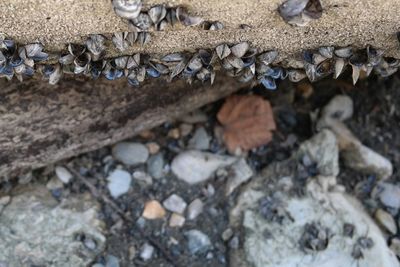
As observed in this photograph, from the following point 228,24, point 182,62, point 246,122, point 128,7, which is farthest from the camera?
point 246,122

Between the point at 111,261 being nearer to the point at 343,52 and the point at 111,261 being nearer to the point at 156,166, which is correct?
the point at 156,166

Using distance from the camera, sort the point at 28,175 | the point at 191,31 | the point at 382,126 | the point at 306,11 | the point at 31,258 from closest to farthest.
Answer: the point at 306,11 < the point at 191,31 < the point at 31,258 < the point at 28,175 < the point at 382,126

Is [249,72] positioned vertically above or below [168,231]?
above

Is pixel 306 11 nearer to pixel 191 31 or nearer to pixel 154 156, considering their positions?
pixel 191 31

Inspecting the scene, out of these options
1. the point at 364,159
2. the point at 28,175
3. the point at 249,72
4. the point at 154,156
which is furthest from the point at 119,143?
the point at 364,159

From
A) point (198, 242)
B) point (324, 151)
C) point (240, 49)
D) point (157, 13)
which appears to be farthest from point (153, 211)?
point (157, 13)

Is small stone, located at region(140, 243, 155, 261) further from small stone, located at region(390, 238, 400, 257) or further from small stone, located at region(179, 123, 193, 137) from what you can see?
small stone, located at region(390, 238, 400, 257)

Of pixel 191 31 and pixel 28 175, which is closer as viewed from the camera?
pixel 191 31
